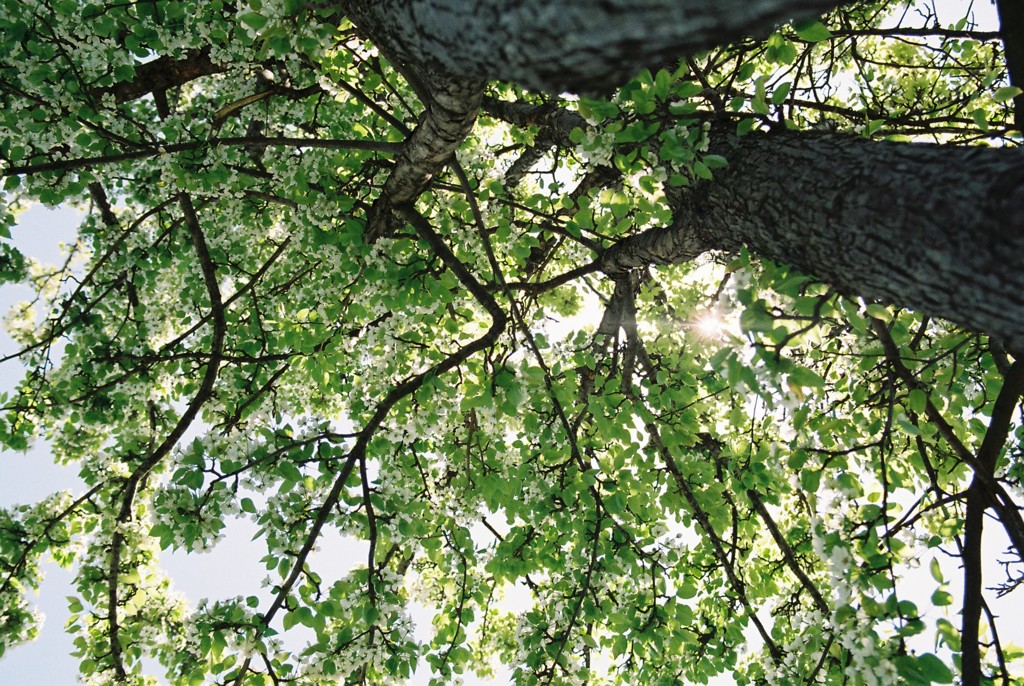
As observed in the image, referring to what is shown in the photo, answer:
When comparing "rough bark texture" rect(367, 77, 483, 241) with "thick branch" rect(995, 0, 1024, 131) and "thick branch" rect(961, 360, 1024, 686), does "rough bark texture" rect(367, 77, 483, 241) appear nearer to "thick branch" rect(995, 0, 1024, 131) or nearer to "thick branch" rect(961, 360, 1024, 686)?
"thick branch" rect(995, 0, 1024, 131)

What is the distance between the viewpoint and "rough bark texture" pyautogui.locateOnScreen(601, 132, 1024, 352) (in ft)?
4.26

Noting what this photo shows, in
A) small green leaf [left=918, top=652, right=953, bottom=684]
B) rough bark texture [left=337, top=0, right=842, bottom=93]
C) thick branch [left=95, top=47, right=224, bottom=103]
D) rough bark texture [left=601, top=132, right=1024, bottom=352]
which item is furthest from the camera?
thick branch [left=95, top=47, right=224, bottom=103]

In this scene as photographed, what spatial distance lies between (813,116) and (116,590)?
6768 millimetres

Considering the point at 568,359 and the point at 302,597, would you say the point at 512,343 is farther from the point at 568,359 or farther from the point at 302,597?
the point at 302,597

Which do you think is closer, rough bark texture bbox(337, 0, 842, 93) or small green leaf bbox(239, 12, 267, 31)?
rough bark texture bbox(337, 0, 842, 93)

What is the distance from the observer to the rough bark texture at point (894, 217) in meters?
1.30

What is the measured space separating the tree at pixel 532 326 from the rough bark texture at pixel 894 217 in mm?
11

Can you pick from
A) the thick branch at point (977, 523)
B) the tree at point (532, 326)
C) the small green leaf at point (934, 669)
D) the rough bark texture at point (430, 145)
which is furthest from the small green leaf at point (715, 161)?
the small green leaf at point (934, 669)

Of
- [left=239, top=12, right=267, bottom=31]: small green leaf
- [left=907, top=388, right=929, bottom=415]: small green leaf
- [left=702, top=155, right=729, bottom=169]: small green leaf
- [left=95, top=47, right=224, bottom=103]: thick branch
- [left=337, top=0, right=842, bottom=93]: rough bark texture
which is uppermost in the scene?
[left=95, top=47, right=224, bottom=103]: thick branch

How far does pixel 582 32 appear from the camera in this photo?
3.27ft

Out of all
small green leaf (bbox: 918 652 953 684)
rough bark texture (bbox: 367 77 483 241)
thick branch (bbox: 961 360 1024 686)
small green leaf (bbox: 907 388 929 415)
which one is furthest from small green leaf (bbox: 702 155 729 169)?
small green leaf (bbox: 918 652 953 684)

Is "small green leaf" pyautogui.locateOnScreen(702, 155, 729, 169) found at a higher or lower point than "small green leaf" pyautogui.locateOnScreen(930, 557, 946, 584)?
higher

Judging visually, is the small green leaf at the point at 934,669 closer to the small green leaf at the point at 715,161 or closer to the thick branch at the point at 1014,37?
the small green leaf at the point at 715,161

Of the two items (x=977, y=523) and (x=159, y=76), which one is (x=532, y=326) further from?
(x=159, y=76)
